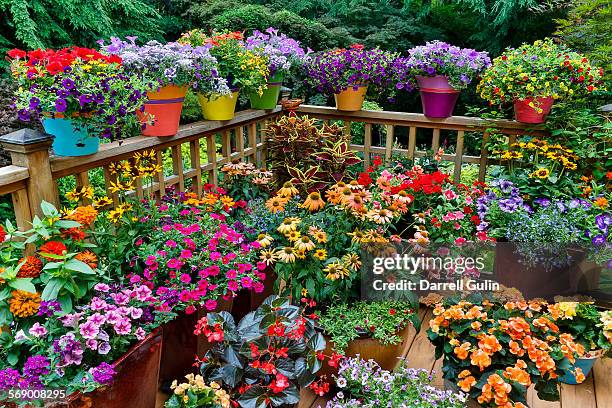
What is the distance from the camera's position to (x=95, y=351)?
61.7 inches

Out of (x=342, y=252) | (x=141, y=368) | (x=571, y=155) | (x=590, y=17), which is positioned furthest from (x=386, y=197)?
(x=590, y=17)

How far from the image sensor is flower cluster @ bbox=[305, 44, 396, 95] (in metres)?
2.91

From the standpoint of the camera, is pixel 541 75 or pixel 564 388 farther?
pixel 541 75

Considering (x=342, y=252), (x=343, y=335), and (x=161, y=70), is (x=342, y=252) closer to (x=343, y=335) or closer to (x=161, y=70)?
(x=343, y=335)

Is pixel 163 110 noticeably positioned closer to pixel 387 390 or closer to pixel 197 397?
pixel 197 397

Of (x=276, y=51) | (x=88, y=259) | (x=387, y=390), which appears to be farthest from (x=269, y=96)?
(x=387, y=390)

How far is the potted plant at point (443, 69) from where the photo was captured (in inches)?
107

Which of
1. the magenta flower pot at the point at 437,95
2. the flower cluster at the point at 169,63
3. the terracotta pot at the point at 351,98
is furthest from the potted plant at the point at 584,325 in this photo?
the flower cluster at the point at 169,63

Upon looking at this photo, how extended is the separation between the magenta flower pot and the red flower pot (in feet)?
1.14

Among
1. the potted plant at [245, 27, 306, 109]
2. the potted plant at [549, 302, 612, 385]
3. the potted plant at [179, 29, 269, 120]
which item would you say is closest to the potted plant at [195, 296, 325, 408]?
the potted plant at [549, 302, 612, 385]

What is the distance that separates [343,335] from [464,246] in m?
0.81

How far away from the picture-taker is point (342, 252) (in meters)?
2.26

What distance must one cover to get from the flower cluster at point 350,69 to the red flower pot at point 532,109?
2.47ft

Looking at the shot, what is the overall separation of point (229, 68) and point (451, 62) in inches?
47.4
